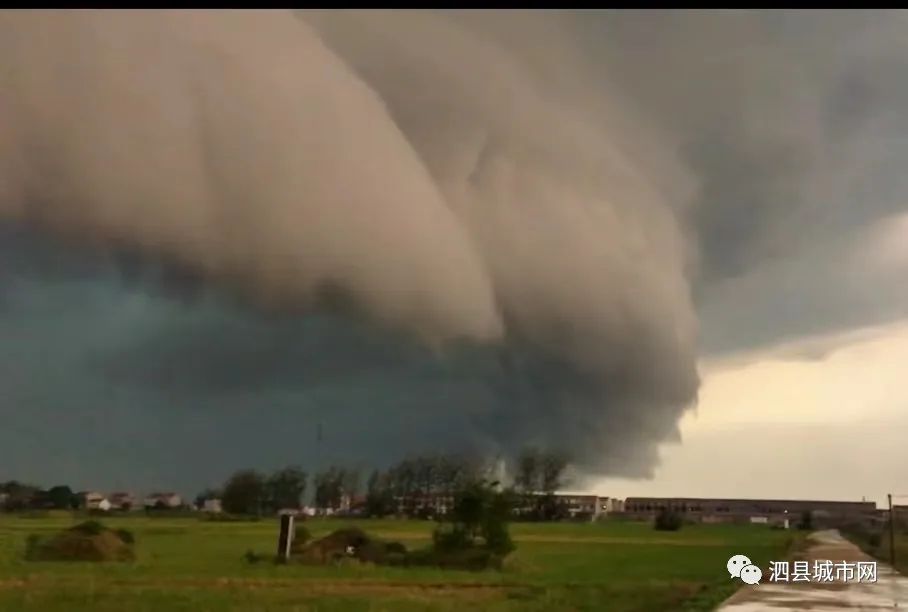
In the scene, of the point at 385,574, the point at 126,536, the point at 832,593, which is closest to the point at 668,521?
the point at 832,593

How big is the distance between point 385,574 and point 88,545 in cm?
135

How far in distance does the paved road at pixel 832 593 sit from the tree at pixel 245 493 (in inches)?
81.0

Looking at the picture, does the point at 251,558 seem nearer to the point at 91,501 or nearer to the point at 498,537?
the point at 91,501

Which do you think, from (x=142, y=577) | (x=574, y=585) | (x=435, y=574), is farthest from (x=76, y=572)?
(x=574, y=585)

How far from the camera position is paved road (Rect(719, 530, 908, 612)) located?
11.9 ft

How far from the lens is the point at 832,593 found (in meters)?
3.68

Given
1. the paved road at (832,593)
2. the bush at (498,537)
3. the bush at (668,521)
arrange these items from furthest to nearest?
the bush at (498,537) → the bush at (668,521) → the paved road at (832,593)

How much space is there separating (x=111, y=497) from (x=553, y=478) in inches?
80.1

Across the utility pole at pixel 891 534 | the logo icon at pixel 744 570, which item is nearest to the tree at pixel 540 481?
the logo icon at pixel 744 570

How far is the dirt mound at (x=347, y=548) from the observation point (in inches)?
157

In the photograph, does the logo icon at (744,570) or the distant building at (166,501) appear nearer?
the logo icon at (744,570)

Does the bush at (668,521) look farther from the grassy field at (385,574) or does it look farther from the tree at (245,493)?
the tree at (245,493)

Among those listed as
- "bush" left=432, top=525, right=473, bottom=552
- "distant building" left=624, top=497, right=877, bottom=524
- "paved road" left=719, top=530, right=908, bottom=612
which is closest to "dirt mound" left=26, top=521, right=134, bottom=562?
"bush" left=432, top=525, right=473, bottom=552
